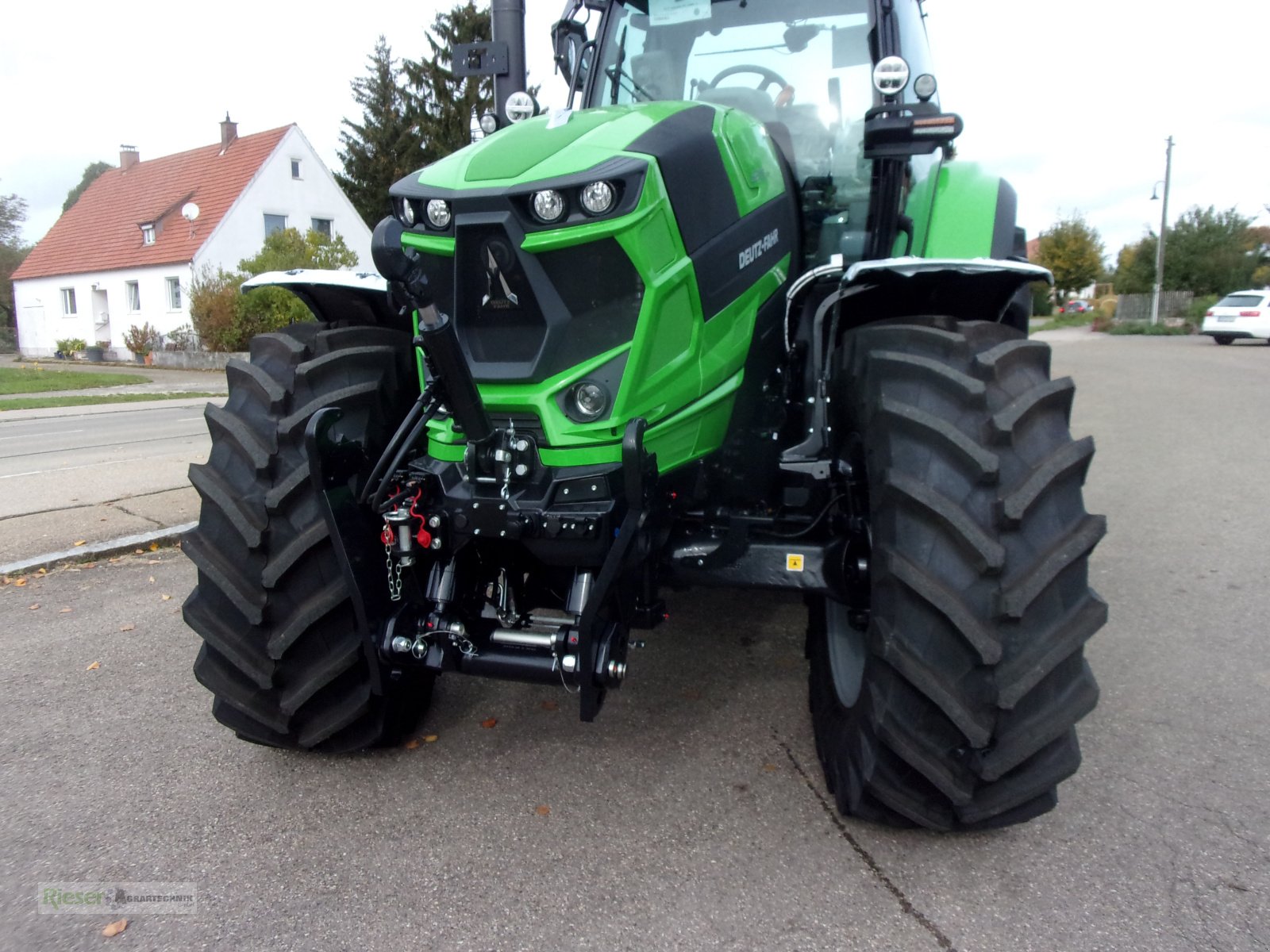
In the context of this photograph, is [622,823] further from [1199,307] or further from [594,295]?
[1199,307]

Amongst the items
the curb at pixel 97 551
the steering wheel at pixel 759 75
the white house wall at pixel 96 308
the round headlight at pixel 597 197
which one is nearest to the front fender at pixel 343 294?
the round headlight at pixel 597 197

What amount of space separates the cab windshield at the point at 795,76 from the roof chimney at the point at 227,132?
35190mm

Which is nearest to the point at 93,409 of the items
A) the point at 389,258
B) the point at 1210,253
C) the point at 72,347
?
the point at 389,258

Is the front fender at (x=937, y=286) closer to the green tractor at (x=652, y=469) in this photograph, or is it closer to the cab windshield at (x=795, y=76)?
the green tractor at (x=652, y=469)

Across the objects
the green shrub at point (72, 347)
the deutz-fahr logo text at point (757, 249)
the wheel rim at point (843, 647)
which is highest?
the deutz-fahr logo text at point (757, 249)

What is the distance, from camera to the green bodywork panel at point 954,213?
3627 millimetres

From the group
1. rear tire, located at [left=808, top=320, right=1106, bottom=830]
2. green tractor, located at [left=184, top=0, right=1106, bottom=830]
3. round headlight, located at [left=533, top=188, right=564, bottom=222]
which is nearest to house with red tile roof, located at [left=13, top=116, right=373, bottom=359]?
green tractor, located at [left=184, top=0, right=1106, bottom=830]

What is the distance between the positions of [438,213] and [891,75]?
1598mm

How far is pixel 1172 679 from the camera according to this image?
3775mm

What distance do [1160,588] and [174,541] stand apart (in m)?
5.71

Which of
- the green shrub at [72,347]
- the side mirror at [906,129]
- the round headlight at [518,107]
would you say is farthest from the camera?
the green shrub at [72,347]

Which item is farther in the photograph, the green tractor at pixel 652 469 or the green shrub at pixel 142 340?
the green shrub at pixel 142 340

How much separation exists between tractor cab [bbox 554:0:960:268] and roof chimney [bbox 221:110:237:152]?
3497 centimetres

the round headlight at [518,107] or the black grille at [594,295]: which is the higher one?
the round headlight at [518,107]
